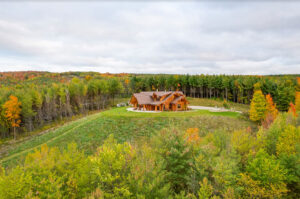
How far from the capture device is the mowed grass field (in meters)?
30.6

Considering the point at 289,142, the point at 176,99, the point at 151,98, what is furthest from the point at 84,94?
the point at 289,142

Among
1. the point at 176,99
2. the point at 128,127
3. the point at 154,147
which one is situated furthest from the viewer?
the point at 176,99

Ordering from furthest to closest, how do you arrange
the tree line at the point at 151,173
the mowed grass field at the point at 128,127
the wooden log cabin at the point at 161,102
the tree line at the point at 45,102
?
the tree line at the point at 45,102
the wooden log cabin at the point at 161,102
the mowed grass field at the point at 128,127
the tree line at the point at 151,173

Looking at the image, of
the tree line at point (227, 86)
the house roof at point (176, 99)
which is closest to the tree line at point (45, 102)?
the tree line at point (227, 86)

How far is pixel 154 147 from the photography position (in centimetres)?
1619

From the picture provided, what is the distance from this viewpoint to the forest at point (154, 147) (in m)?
11.2

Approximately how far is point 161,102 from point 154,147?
25990mm

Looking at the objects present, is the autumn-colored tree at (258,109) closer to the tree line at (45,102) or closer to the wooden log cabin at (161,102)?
the wooden log cabin at (161,102)

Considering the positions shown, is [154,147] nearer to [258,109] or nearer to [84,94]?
[258,109]

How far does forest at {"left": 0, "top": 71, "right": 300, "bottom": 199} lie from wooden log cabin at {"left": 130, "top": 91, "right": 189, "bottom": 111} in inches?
197

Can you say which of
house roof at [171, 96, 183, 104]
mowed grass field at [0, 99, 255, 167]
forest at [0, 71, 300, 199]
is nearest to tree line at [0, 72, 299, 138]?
forest at [0, 71, 300, 199]

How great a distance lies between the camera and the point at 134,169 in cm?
1145

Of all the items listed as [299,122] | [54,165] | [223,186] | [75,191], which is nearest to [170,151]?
[223,186]

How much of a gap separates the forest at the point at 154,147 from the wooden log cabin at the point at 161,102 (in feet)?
16.5
